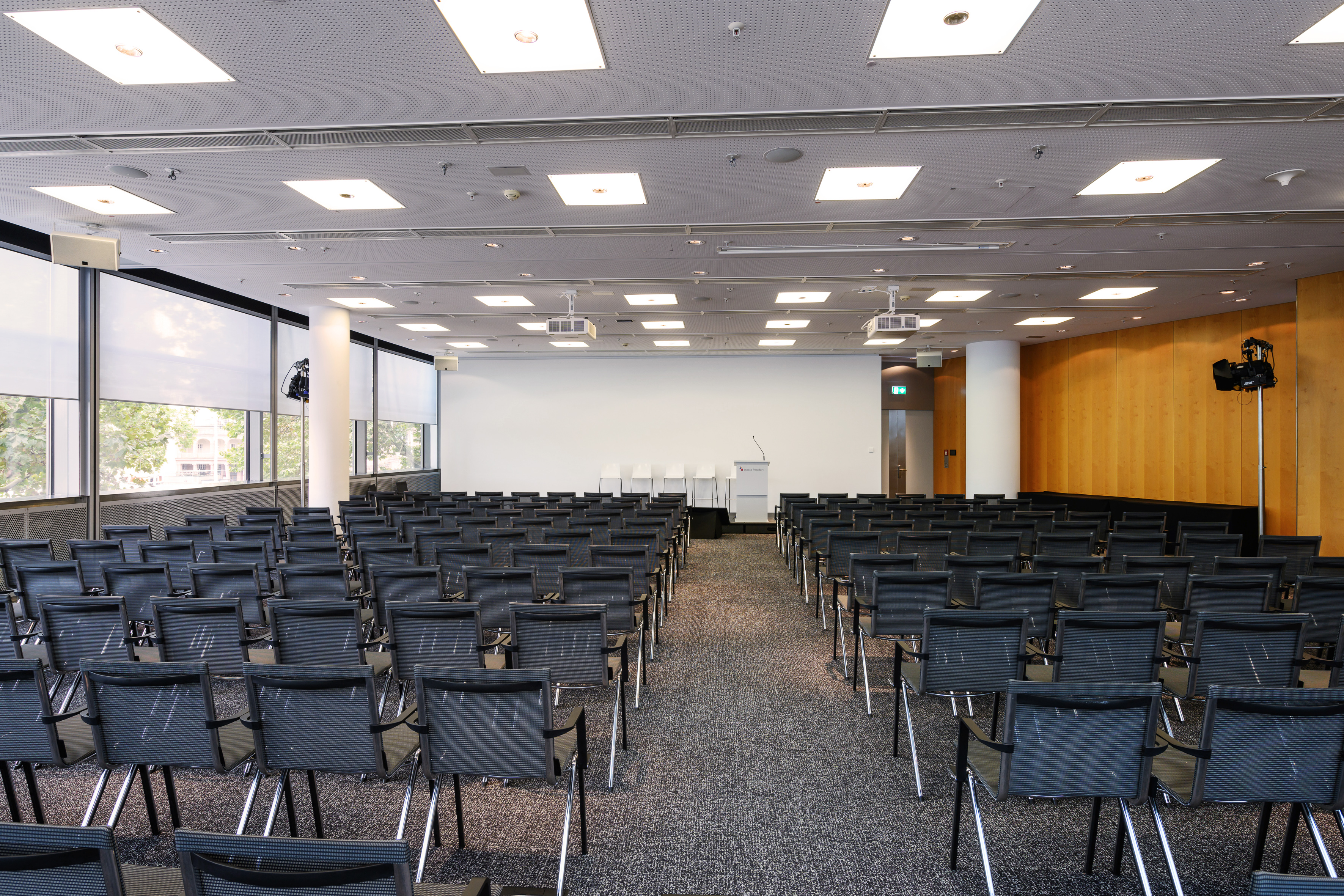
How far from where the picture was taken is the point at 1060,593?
577 centimetres

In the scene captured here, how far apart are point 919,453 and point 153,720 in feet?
68.1

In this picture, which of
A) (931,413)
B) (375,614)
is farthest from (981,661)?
(931,413)

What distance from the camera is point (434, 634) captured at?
3.87 m

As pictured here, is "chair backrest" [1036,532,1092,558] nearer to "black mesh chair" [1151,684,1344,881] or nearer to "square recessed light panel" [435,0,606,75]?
"black mesh chair" [1151,684,1344,881]

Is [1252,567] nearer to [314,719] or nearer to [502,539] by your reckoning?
[502,539]

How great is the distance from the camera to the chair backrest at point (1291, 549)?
6.85m

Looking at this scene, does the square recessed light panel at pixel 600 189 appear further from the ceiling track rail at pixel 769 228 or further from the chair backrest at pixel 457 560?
the chair backrest at pixel 457 560

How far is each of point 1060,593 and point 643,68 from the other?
5.10 metres

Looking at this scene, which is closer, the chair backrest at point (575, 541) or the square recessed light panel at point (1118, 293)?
the chair backrest at point (575, 541)

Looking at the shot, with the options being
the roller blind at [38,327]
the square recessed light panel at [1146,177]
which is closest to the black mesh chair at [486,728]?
the square recessed light panel at [1146,177]

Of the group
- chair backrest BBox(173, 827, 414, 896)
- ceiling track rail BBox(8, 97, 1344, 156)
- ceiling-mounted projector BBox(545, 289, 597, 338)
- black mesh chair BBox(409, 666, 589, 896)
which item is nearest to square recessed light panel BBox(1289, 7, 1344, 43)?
ceiling track rail BBox(8, 97, 1344, 156)

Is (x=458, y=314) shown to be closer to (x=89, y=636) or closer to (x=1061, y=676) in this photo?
(x=89, y=636)

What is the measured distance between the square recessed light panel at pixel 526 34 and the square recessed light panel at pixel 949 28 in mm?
1689

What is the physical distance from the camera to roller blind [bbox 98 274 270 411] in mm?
10023
